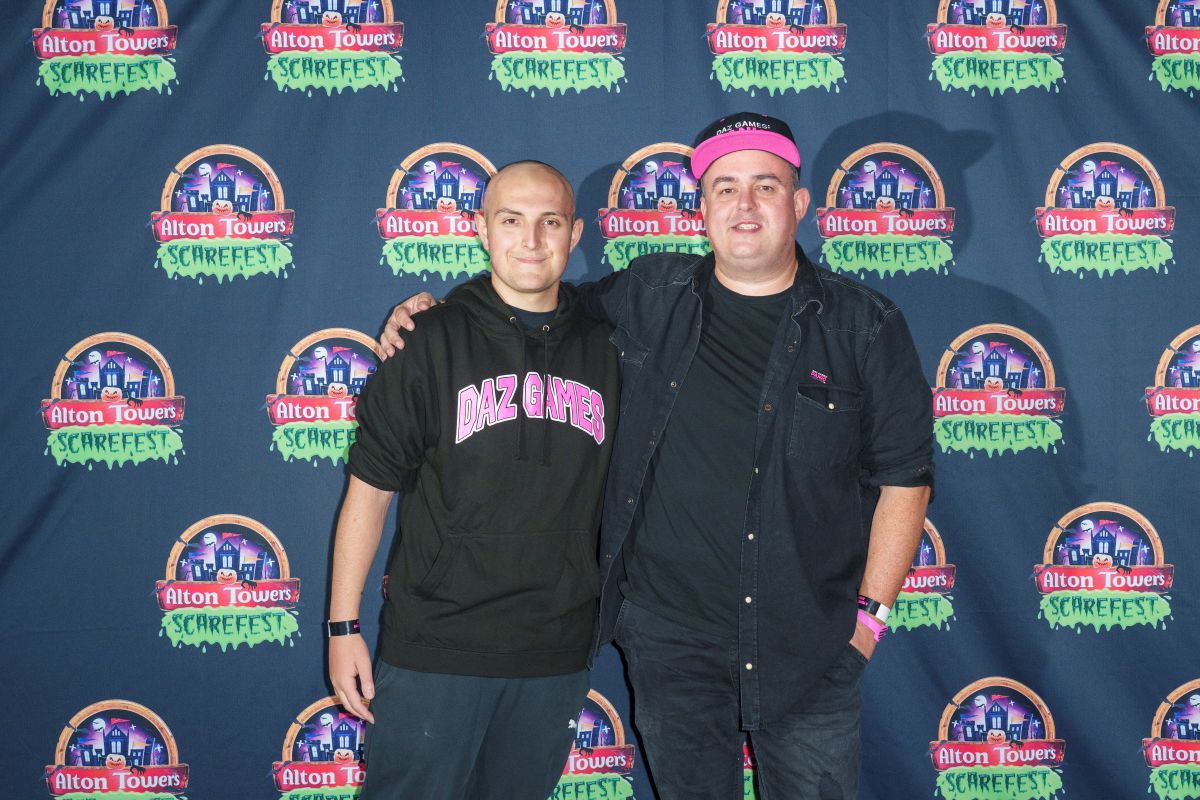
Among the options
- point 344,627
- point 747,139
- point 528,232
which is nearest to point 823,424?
point 747,139

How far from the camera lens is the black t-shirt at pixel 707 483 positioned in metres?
1.86

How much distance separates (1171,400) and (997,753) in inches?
44.8

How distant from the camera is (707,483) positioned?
6.12 ft

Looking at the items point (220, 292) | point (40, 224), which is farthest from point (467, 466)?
point (40, 224)

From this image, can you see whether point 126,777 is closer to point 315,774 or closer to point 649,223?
point 315,774

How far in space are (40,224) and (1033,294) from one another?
2.80 meters

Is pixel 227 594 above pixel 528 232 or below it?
below

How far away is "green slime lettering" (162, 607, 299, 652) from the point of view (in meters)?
2.50

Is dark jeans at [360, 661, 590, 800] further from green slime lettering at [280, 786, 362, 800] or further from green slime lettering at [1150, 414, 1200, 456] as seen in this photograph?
green slime lettering at [1150, 414, 1200, 456]

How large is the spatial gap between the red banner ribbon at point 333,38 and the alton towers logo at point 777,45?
2.93ft

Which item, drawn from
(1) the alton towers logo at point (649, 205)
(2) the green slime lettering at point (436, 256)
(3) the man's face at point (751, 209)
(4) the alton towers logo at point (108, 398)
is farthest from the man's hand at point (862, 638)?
(4) the alton towers logo at point (108, 398)

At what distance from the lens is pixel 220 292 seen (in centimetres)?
248

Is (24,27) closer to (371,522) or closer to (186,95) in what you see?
(186,95)

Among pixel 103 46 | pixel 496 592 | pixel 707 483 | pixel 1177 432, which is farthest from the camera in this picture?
pixel 1177 432
